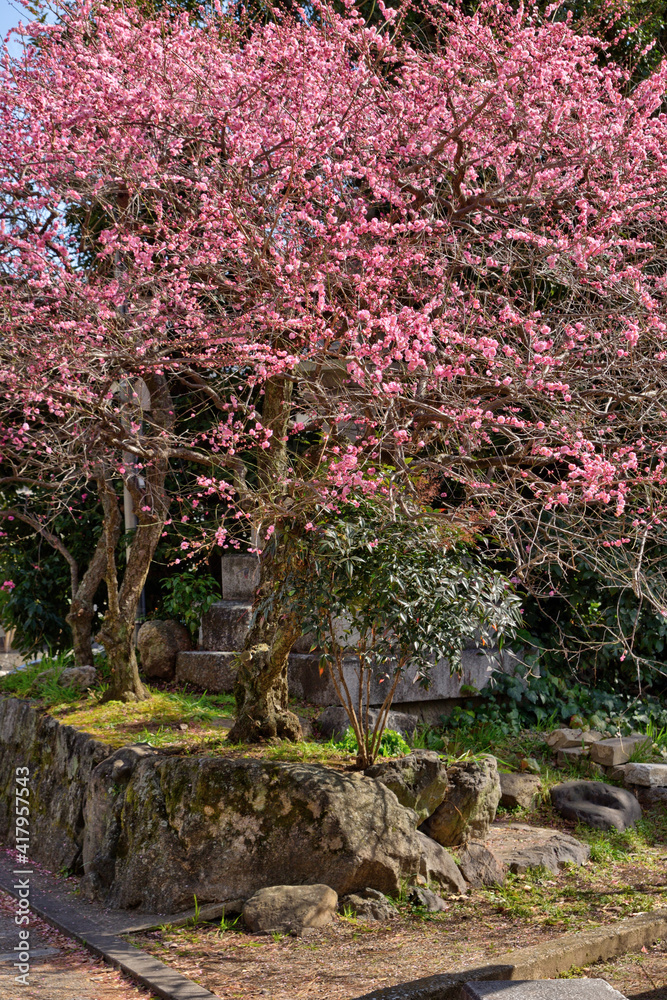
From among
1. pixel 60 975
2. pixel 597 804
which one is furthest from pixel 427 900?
pixel 597 804

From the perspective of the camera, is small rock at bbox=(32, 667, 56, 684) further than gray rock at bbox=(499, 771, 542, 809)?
Yes

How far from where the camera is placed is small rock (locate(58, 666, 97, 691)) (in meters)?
8.22

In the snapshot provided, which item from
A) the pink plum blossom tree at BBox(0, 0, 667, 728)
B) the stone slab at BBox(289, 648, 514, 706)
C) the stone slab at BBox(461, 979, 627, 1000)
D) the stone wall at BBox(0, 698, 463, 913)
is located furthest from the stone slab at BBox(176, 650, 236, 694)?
the stone slab at BBox(461, 979, 627, 1000)

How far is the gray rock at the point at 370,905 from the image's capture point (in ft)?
17.0

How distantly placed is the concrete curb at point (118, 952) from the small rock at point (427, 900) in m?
1.64

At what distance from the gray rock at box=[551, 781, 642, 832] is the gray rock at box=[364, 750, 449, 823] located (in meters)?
1.63

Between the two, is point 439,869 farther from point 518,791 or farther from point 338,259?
point 338,259

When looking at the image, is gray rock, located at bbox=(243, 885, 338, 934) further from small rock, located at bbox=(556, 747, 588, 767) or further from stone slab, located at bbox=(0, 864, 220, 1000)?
small rock, located at bbox=(556, 747, 588, 767)

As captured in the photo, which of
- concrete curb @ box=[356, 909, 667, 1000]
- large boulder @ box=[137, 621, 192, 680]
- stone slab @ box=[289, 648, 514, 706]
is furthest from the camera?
large boulder @ box=[137, 621, 192, 680]

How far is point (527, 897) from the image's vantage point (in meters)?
5.64

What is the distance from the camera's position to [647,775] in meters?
7.48

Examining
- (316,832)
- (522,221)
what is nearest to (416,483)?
(522,221)

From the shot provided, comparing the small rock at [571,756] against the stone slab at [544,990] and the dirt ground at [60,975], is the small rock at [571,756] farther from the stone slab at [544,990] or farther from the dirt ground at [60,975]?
the dirt ground at [60,975]

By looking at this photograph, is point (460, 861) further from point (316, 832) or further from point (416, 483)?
point (416, 483)
